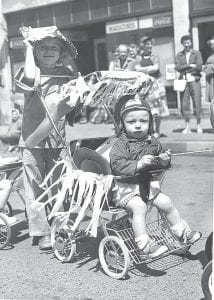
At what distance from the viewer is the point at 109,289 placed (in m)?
4.13

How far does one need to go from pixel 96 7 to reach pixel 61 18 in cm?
128

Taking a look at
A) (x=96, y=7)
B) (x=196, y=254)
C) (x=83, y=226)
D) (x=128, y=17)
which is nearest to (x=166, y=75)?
(x=128, y=17)

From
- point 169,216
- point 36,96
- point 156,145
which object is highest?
point 36,96

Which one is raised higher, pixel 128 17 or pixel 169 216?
pixel 128 17

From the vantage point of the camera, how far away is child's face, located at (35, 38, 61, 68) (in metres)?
4.95

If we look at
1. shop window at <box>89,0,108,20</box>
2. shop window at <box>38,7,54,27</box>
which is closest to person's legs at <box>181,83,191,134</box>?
shop window at <box>89,0,108,20</box>

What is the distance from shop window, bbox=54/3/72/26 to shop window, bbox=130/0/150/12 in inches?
83.5

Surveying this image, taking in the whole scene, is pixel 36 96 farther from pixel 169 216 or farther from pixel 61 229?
pixel 169 216

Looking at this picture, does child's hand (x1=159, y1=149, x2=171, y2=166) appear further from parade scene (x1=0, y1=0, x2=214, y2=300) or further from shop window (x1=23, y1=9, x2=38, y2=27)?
shop window (x1=23, y1=9, x2=38, y2=27)

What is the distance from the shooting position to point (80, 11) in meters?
15.7

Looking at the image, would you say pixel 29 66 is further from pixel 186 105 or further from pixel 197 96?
pixel 197 96

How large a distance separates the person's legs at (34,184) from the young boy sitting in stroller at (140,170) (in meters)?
0.96

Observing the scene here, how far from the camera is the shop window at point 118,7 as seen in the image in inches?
581

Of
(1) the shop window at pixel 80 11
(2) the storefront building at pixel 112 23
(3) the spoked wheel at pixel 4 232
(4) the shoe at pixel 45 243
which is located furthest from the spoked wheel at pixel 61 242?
(1) the shop window at pixel 80 11
